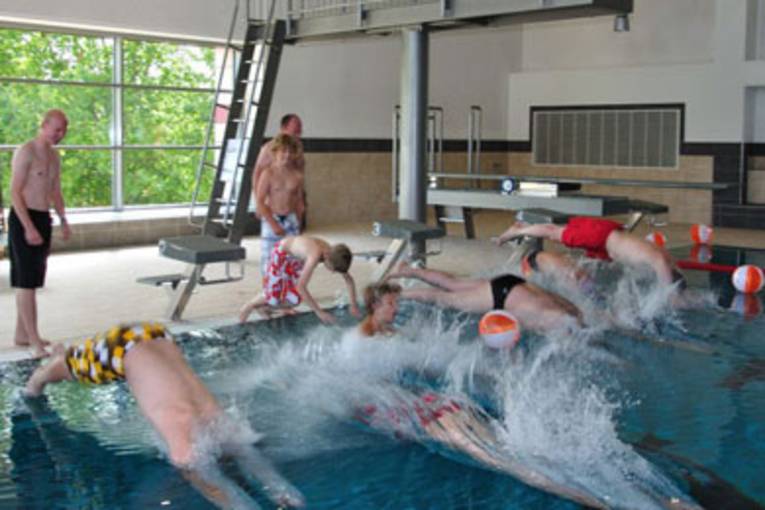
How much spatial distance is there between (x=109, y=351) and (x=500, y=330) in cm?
272

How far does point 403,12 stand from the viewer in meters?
9.00

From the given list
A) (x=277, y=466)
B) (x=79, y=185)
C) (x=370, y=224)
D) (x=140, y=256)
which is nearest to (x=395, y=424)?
(x=277, y=466)

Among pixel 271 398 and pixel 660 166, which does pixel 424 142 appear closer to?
pixel 271 398

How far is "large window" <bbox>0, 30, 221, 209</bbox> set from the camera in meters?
11.1

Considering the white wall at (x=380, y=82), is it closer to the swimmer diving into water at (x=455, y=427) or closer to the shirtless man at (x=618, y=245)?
the shirtless man at (x=618, y=245)

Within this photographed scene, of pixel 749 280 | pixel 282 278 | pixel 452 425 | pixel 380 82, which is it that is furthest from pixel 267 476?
pixel 380 82

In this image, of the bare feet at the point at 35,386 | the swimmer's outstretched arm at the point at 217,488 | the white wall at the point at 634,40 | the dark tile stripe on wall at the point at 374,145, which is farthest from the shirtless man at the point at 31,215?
the white wall at the point at 634,40

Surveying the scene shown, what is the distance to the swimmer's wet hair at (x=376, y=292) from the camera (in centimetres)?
552

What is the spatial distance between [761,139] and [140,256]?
397 inches

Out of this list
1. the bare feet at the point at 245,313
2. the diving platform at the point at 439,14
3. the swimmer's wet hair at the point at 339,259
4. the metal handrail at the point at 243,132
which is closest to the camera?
the swimmer's wet hair at the point at 339,259

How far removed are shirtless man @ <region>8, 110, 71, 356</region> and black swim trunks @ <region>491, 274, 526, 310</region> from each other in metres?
2.91

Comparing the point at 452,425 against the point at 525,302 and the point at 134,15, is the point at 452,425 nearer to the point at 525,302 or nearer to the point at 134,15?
the point at 525,302

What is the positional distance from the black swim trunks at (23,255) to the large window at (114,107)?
216 inches

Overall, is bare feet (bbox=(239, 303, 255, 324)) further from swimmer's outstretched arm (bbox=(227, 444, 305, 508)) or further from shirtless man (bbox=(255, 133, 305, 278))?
swimmer's outstretched arm (bbox=(227, 444, 305, 508))
